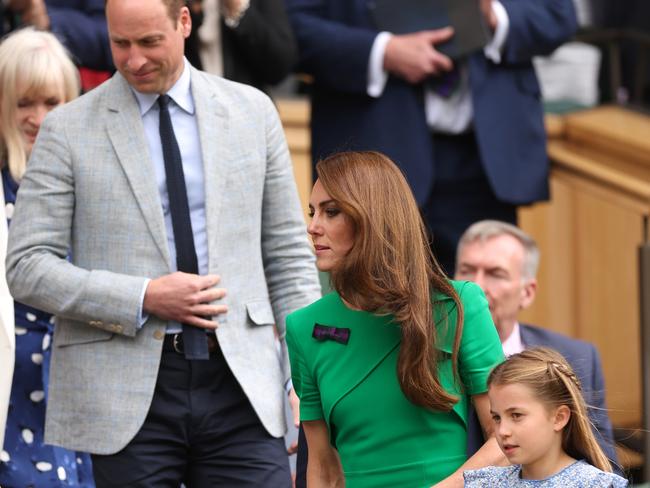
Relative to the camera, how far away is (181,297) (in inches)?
153

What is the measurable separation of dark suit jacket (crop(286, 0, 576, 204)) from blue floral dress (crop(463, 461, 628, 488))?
2.24 meters

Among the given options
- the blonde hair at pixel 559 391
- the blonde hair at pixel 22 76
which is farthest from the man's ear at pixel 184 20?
the blonde hair at pixel 559 391

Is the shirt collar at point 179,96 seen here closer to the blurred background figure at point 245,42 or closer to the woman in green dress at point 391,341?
the woman in green dress at point 391,341

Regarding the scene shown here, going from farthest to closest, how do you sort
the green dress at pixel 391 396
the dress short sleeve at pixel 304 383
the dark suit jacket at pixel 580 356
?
1. the dark suit jacket at pixel 580 356
2. the dress short sleeve at pixel 304 383
3. the green dress at pixel 391 396

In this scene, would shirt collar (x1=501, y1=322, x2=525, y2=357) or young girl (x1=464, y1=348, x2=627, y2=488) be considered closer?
young girl (x1=464, y1=348, x2=627, y2=488)

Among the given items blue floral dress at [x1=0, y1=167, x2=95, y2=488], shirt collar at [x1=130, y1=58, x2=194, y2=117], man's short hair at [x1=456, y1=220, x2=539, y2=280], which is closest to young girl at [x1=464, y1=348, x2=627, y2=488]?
shirt collar at [x1=130, y1=58, x2=194, y2=117]

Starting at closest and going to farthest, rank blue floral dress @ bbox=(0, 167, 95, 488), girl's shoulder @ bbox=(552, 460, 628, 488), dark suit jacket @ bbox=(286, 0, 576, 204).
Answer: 1. girl's shoulder @ bbox=(552, 460, 628, 488)
2. blue floral dress @ bbox=(0, 167, 95, 488)
3. dark suit jacket @ bbox=(286, 0, 576, 204)

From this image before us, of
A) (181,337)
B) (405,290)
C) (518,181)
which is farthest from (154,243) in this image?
(518,181)

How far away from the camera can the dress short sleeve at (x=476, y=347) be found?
11.4 ft

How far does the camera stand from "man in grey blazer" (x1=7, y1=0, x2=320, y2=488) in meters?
3.92

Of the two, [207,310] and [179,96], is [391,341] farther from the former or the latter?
[179,96]

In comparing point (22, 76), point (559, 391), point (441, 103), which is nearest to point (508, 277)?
point (441, 103)

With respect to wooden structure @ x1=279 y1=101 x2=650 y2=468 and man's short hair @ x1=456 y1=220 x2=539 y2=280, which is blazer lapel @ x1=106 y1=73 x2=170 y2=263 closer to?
man's short hair @ x1=456 y1=220 x2=539 y2=280

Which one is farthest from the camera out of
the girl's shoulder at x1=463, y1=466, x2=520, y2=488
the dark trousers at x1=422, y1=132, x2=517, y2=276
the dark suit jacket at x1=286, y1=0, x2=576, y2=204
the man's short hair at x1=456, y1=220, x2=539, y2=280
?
the dark trousers at x1=422, y1=132, x2=517, y2=276
